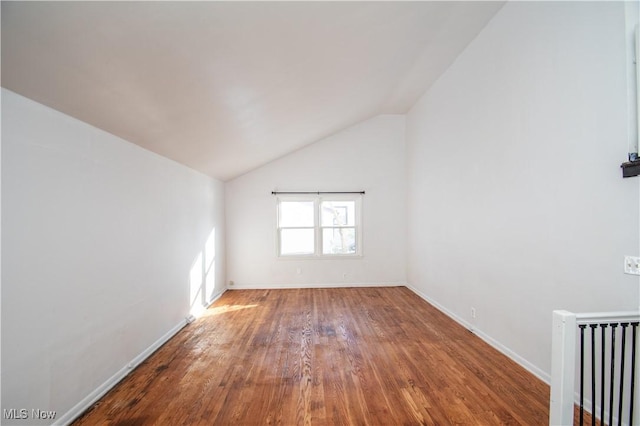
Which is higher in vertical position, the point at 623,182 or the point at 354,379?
the point at 623,182

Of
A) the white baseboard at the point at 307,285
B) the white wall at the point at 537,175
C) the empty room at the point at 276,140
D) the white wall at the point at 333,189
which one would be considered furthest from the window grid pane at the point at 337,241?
the white wall at the point at 537,175

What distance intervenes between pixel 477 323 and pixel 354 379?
69.8 inches

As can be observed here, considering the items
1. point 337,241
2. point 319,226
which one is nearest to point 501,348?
point 337,241

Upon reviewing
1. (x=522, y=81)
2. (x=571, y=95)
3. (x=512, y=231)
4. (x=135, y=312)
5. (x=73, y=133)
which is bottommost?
(x=135, y=312)

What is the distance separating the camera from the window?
18.4 feet

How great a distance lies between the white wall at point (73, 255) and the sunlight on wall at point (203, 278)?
30.6 inches

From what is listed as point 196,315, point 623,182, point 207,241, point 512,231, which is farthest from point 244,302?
point 623,182

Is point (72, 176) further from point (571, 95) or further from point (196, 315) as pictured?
point (571, 95)

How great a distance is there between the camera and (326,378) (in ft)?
7.69

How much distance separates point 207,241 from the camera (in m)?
4.47

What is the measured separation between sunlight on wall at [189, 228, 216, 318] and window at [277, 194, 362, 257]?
1.35 m

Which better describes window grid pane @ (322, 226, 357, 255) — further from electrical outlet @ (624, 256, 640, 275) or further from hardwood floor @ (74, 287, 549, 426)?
electrical outlet @ (624, 256, 640, 275)

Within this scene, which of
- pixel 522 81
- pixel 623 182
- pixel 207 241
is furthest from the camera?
pixel 207 241

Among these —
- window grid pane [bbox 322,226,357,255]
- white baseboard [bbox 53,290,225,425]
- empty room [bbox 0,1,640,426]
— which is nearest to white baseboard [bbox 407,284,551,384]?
empty room [bbox 0,1,640,426]
